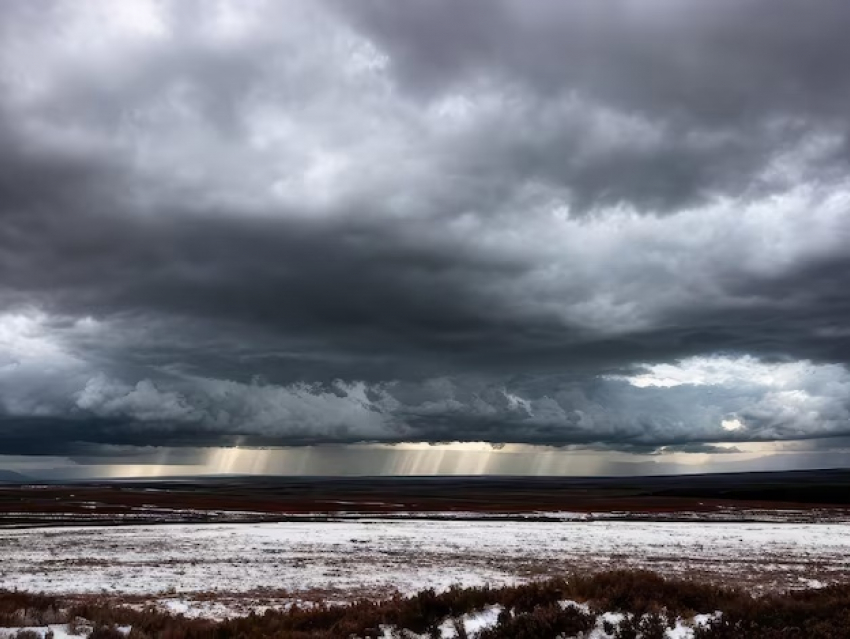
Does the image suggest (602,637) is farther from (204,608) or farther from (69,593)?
(69,593)

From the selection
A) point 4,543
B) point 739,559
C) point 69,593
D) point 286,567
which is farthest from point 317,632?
point 4,543

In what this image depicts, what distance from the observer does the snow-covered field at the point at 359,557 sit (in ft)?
82.2

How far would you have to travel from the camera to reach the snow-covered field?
25.1 meters

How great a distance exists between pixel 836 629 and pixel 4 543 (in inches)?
1785

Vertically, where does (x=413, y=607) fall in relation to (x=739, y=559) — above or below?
above

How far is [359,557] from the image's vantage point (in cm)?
3578

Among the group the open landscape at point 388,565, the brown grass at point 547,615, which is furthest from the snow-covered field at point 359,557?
the brown grass at point 547,615

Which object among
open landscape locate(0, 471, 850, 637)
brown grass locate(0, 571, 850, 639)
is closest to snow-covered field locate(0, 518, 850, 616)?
open landscape locate(0, 471, 850, 637)

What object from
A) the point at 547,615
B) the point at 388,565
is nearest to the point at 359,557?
the point at 388,565

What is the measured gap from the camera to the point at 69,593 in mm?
22578

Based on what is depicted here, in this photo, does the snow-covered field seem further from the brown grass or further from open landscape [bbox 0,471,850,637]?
the brown grass

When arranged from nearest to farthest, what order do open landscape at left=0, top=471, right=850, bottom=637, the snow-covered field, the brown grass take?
the brown grass → open landscape at left=0, top=471, right=850, bottom=637 → the snow-covered field

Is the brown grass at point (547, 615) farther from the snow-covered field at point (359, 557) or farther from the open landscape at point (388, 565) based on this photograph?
the snow-covered field at point (359, 557)

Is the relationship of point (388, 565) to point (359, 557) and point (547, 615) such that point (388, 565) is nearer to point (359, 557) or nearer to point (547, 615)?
point (359, 557)
